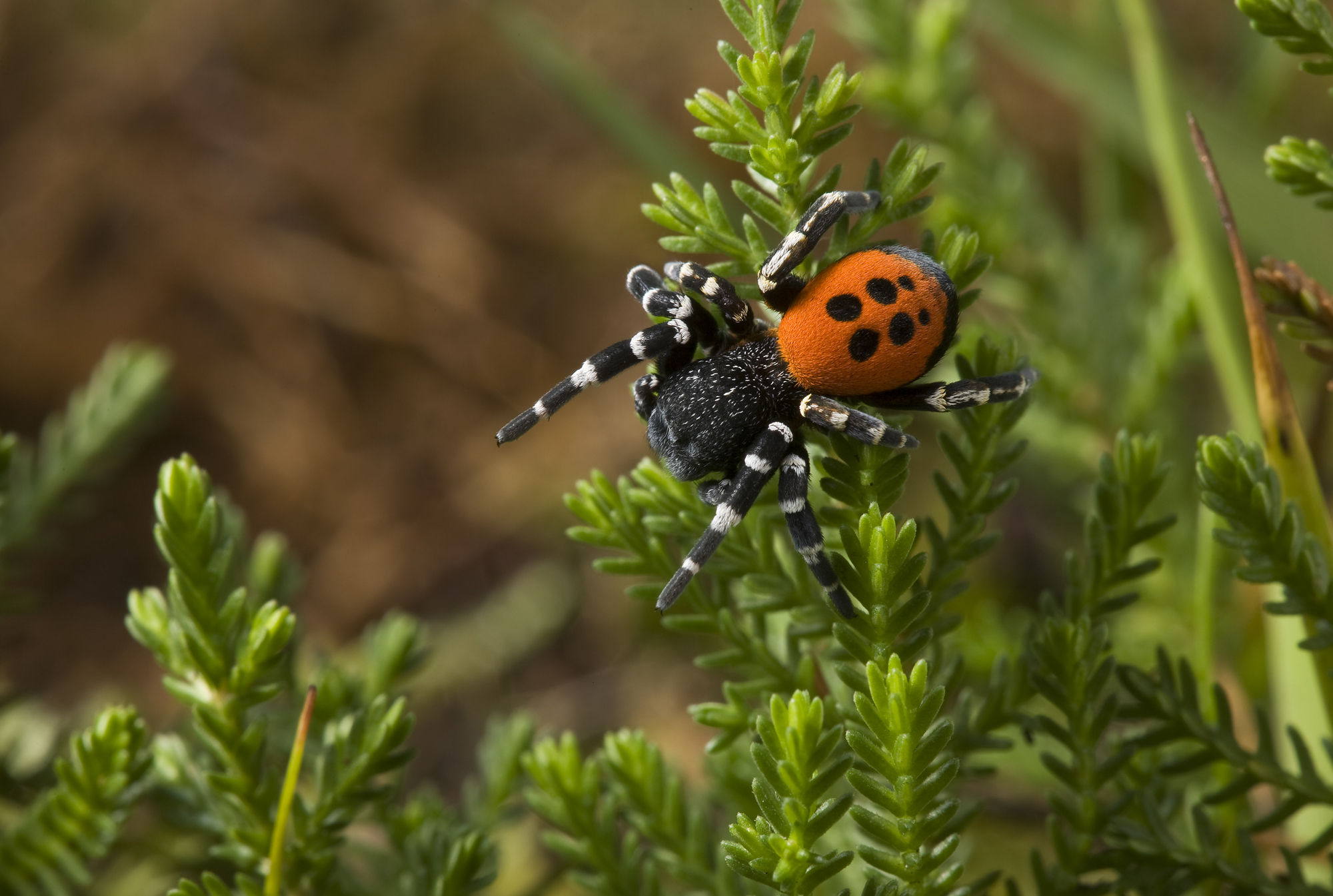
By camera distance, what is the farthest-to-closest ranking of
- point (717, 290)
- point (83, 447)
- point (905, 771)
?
1. point (83, 447)
2. point (717, 290)
3. point (905, 771)

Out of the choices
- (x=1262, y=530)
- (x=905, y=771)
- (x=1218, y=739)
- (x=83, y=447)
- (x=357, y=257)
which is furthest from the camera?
(x=357, y=257)

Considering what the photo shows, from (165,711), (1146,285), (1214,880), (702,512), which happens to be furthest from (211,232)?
(1214,880)

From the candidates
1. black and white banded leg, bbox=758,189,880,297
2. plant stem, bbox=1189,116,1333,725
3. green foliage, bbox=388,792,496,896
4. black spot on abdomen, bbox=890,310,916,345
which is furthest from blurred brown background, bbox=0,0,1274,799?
plant stem, bbox=1189,116,1333,725

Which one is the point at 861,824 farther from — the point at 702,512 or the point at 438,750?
the point at 438,750

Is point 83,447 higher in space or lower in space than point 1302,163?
lower

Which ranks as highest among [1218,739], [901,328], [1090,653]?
[901,328]

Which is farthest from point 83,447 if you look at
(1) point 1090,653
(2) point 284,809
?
(1) point 1090,653

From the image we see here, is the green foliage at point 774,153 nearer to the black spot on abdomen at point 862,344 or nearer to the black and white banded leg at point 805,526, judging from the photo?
the black spot on abdomen at point 862,344

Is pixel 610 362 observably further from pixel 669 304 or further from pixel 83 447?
pixel 83 447
